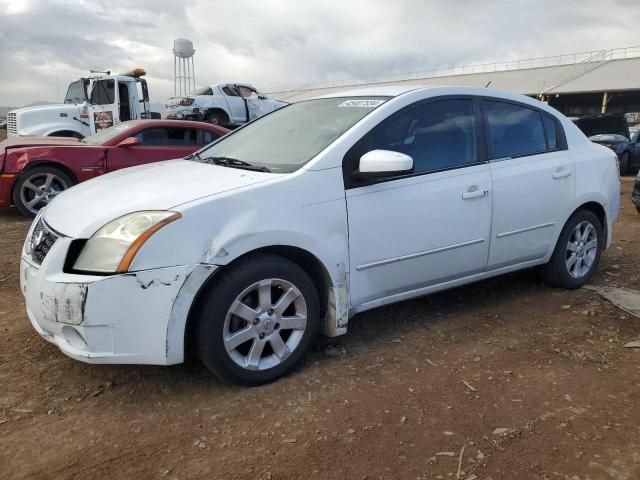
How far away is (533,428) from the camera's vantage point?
249cm

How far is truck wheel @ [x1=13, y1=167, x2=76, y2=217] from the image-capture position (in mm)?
7230

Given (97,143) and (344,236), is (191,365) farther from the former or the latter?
(97,143)

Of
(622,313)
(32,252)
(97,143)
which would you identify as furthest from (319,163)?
(97,143)

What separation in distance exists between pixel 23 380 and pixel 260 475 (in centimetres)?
153

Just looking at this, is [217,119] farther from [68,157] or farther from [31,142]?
[68,157]

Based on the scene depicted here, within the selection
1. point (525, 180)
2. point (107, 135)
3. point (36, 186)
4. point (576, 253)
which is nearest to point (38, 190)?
point (36, 186)

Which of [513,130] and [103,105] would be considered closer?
[513,130]

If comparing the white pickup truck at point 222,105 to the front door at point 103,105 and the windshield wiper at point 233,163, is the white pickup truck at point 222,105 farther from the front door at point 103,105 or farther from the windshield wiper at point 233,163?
the windshield wiper at point 233,163

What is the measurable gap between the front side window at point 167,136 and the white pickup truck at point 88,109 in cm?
523

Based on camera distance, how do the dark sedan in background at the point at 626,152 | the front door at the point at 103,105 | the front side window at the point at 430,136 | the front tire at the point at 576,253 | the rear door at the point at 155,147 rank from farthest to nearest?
the dark sedan in background at the point at 626,152, the front door at the point at 103,105, the rear door at the point at 155,147, the front tire at the point at 576,253, the front side window at the point at 430,136

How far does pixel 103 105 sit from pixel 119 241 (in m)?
11.7

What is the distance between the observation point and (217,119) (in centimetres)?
1603

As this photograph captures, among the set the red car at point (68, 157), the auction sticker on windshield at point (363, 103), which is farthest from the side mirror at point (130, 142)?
the auction sticker on windshield at point (363, 103)

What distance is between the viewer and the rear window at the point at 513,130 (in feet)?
12.5
